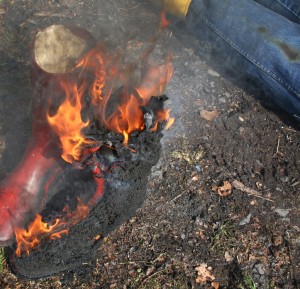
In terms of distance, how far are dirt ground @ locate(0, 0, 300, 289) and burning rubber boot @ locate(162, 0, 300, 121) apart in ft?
0.47

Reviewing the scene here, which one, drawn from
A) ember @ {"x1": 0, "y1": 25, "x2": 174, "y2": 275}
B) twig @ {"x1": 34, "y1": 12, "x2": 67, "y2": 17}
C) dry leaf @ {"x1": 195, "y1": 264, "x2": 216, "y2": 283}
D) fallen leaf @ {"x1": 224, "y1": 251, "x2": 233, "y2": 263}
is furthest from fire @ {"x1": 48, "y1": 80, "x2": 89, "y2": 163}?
twig @ {"x1": 34, "y1": 12, "x2": 67, "y2": 17}

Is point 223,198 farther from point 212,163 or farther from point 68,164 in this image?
point 68,164

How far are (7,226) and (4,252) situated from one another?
0.26m

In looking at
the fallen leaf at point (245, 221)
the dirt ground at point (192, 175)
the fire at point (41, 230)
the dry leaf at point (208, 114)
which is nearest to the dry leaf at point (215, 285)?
the dirt ground at point (192, 175)

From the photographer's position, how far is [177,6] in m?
3.48

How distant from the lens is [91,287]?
8.12 ft

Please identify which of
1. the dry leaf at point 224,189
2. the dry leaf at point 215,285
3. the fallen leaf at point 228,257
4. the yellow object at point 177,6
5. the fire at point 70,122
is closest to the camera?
the fire at point 70,122

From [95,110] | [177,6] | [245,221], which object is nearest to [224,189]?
[245,221]

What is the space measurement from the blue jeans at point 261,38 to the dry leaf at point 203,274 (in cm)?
151

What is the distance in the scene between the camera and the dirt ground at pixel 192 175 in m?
2.60

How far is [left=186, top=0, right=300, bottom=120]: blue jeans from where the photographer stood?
3275 millimetres

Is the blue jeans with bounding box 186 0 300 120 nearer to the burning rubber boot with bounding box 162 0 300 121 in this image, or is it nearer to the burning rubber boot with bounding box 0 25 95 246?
the burning rubber boot with bounding box 162 0 300 121

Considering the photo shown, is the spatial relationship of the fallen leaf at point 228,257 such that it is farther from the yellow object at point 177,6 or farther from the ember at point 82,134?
the yellow object at point 177,6

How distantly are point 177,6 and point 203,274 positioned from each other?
85.8 inches
